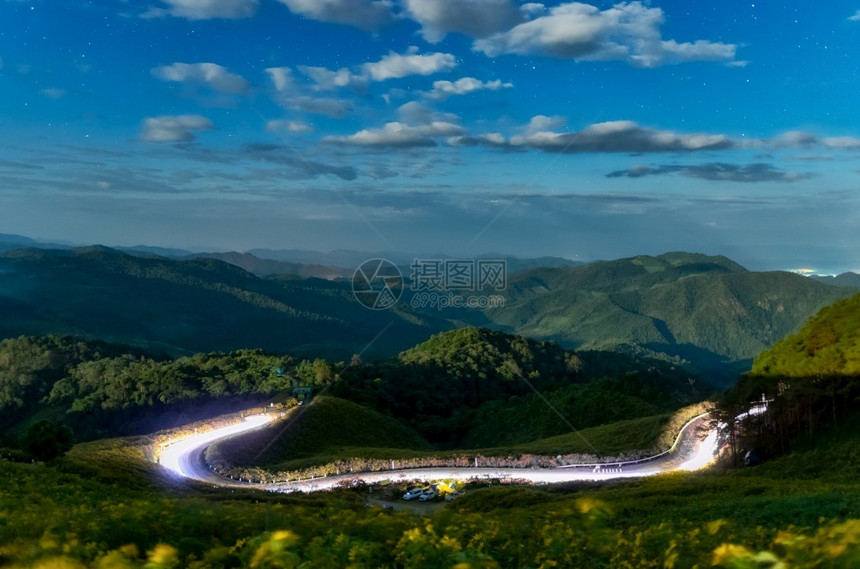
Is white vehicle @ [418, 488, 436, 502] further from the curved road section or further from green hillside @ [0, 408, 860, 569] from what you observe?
green hillside @ [0, 408, 860, 569]

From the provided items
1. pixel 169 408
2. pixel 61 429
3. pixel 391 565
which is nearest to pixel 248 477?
pixel 61 429

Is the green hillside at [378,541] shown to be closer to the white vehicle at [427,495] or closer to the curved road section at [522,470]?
the white vehicle at [427,495]

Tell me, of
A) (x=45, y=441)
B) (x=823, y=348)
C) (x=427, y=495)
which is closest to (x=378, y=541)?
(x=427, y=495)

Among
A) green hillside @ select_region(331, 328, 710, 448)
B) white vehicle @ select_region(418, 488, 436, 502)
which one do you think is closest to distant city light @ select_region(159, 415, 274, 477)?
white vehicle @ select_region(418, 488, 436, 502)

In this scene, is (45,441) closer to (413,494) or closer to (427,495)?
(413,494)

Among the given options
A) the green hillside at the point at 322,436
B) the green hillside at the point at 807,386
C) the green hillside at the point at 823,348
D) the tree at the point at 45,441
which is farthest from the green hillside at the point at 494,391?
the tree at the point at 45,441

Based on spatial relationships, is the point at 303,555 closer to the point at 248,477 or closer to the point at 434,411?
the point at 248,477
